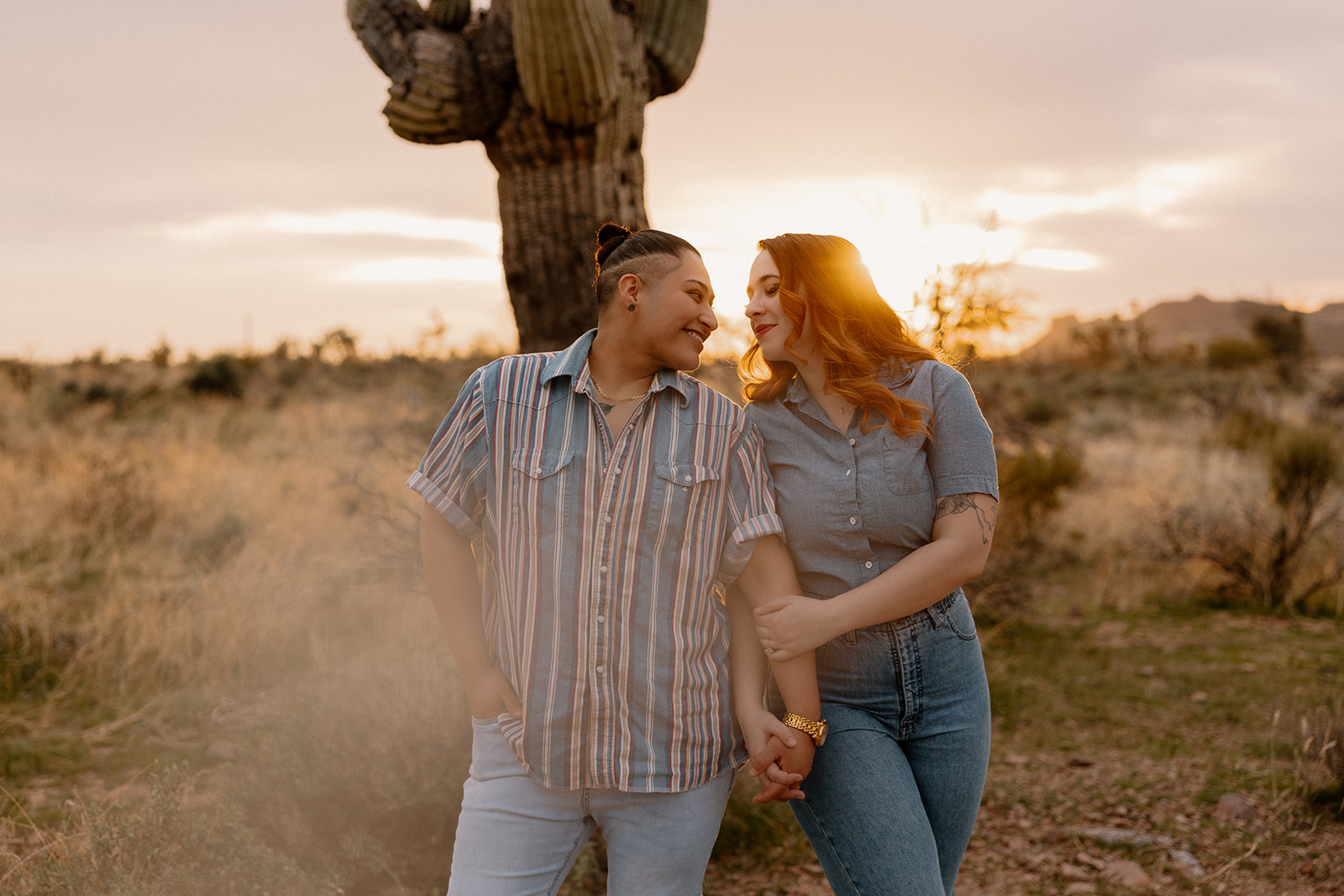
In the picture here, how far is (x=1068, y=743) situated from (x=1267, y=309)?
3190cm

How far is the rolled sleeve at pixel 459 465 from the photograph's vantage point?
2.00m

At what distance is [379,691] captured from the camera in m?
3.75

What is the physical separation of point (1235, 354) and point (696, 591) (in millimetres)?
31752

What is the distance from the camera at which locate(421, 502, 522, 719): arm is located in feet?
6.64

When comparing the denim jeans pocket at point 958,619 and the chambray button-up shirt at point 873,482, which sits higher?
the chambray button-up shirt at point 873,482

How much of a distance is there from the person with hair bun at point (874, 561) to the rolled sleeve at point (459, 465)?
2.20 ft

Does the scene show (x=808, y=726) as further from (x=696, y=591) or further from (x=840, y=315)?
(x=840, y=315)

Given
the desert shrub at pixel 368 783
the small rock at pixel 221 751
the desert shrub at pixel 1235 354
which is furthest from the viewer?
the desert shrub at pixel 1235 354

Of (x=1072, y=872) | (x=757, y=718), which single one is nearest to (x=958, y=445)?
(x=757, y=718)

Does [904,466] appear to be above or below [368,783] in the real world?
above

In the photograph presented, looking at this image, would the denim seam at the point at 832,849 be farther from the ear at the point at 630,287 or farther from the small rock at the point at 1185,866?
the small rock at the point at 1185,866

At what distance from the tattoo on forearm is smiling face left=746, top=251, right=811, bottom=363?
499mm

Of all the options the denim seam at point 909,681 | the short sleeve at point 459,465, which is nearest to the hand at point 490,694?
the short sleeve at point 459,465

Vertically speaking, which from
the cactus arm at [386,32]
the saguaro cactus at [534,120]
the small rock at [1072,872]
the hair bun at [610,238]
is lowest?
the small rock at [1072,872]
